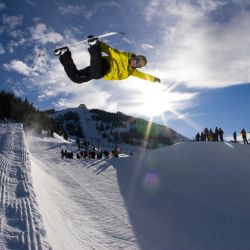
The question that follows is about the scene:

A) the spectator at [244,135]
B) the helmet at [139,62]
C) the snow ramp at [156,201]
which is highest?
the helmet at [139,62]

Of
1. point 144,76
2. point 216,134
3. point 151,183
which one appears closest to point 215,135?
point 216,134

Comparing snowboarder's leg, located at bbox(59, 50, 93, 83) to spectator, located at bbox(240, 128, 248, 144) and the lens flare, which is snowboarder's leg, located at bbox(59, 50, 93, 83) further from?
spectator, located at bbox(240, 128, 248, 144)

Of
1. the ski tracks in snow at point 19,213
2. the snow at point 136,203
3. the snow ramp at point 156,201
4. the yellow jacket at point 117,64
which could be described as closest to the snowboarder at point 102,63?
the yellow jacket at point 117,64

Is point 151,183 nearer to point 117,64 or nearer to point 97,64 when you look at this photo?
point 117,64

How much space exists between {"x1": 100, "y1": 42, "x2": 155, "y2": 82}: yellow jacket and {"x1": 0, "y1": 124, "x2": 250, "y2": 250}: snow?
3.64 meters

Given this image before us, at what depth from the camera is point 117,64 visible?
25.7ft

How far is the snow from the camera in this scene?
8.41 meters

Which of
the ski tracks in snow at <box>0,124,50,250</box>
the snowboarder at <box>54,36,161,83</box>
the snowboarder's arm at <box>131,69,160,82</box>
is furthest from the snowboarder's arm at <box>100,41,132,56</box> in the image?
the ski tracks in snow at <box>0,124,50,250</box>

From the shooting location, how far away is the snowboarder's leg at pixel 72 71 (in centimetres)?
782

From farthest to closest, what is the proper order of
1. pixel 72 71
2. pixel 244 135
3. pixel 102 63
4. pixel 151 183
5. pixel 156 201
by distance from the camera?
pixel 244 135
pixel 151 183
pixel 156 201
pixel 72 71
pixel 102 63

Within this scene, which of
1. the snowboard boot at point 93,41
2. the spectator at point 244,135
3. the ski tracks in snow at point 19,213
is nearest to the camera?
the ski tracks in snow at point 19,213

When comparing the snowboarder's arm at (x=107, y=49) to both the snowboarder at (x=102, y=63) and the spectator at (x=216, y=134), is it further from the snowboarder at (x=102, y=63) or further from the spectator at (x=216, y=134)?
the spectator at (x=216, y=134)

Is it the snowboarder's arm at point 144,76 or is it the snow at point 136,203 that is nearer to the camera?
the snow at point 136,203

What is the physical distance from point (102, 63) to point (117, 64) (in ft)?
1.33
